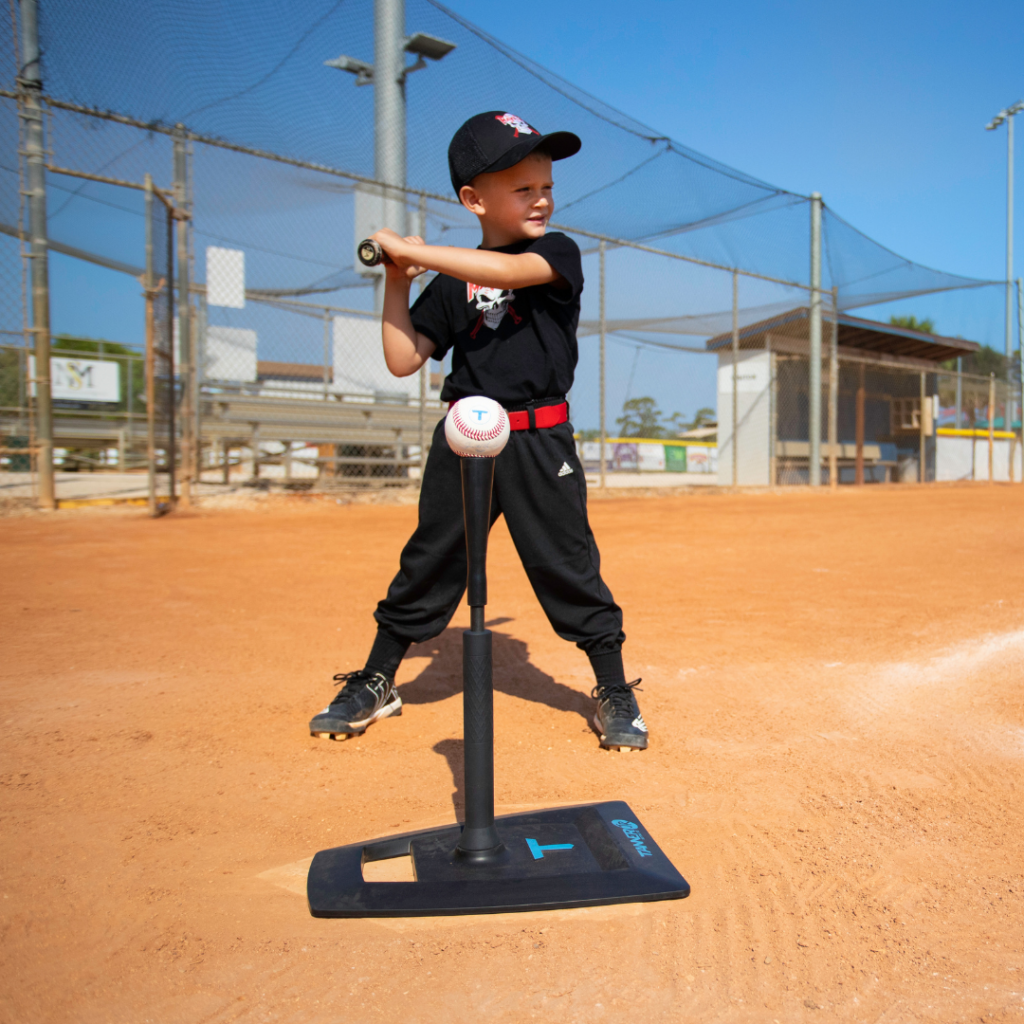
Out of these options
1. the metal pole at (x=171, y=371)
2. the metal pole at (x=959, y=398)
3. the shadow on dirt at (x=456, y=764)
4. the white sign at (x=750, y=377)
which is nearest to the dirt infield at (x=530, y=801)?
the shadow on dirt at (x=456, y=764)

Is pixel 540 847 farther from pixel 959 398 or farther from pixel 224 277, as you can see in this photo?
pixel 959 398

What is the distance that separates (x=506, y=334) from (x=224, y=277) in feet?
22.6

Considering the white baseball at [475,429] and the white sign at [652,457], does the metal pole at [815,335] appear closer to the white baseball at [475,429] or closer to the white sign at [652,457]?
the white baseball at [475,429]

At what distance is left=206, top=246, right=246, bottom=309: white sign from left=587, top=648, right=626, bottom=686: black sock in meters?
6.98

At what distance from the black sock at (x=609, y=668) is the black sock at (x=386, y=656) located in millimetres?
518

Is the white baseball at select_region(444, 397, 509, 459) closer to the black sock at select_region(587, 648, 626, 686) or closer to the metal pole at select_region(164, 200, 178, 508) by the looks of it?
the black sock at select_region(587, 648, 626, 686)

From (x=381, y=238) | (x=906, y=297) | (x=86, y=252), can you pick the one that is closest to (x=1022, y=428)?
(x=906, y=297)

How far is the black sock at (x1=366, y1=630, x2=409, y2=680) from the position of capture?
2123mm

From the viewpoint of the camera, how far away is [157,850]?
55.5 inches

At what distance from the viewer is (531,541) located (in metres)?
1.97

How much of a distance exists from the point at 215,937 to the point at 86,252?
11.8 m

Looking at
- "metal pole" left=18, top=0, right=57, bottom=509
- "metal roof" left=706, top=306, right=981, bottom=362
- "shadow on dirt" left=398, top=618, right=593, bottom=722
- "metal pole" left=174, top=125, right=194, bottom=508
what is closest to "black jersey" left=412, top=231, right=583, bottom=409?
"shadow on dirt" left=398, top=618, right=593, bottom=722

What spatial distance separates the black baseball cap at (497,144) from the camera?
175 cm

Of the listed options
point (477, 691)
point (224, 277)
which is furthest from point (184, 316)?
point (477, 691)
